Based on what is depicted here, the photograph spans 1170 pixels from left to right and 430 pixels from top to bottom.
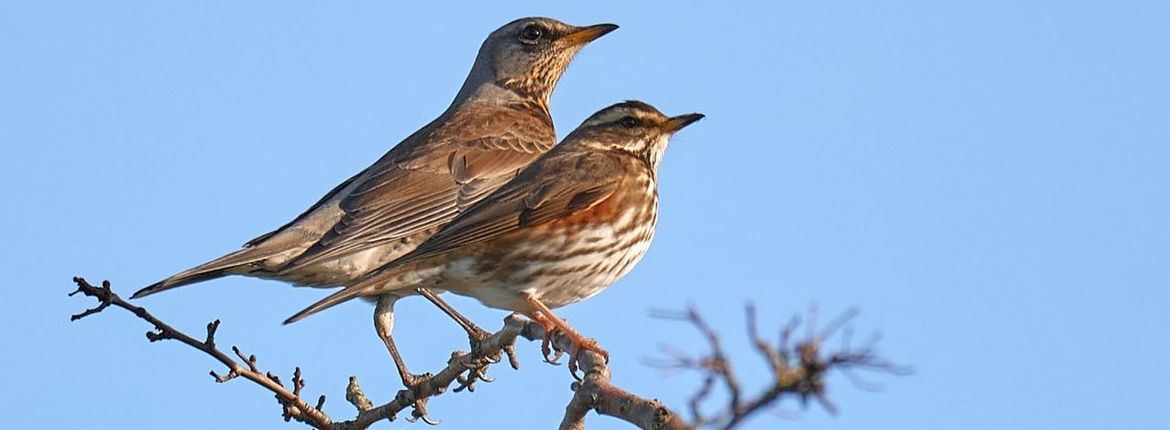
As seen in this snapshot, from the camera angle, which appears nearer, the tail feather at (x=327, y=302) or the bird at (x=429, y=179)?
the tail feather at (x=327, y=302)

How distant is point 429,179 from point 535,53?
2596 millimetres

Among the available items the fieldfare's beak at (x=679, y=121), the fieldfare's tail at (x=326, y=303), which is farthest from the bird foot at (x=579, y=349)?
the fieldfare's beak at (x=679, y=121)

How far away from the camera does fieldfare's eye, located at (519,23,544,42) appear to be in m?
14.5

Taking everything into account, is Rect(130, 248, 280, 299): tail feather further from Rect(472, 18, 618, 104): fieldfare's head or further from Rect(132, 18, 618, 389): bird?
Rect(472, 18, 618, 104): fieldfare's head

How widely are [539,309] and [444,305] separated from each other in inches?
70.8

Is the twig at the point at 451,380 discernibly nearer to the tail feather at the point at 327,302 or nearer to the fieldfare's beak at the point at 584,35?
the tail feather at the point at 327,302

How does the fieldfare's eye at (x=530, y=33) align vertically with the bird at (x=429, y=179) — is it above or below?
above

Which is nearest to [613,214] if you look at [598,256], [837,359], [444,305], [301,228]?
[598,256]

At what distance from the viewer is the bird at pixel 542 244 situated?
9.77m

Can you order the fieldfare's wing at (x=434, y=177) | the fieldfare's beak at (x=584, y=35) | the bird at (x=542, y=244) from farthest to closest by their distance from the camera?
the fieldfare's beak at (x=584, y=35) → the fieldfare's wing at (x=434, y=177) → the bird at (x=542, y=244)

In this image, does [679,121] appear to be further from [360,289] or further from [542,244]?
[360,289]

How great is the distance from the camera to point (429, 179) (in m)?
12.3

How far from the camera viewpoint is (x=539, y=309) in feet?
31.6

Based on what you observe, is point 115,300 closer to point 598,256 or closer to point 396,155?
point 598,256
